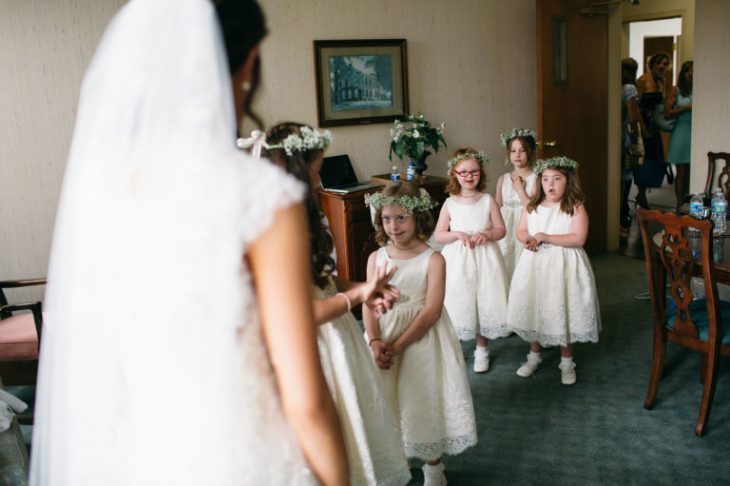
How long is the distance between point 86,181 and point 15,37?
10.3ft

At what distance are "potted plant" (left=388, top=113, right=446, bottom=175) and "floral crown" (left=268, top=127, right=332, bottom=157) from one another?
2.55 meters

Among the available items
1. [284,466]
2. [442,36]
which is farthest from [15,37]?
[284,466]

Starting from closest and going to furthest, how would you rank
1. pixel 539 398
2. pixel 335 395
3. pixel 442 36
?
pixel 335 395, pixel 539 398, pixel 442 36

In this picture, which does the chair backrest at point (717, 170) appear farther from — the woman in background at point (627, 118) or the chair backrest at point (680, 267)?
the woman in background at point (627, 118)

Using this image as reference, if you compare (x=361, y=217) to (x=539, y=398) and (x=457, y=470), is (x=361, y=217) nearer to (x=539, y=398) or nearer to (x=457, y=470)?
(x=539, y=398)

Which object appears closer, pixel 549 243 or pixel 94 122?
pixel 94 122

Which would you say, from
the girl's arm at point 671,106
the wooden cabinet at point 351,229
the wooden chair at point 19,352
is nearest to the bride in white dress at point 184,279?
the wooden chair at point 19,352

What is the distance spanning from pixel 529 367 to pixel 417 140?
1.85m

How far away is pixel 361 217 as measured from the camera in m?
4.31

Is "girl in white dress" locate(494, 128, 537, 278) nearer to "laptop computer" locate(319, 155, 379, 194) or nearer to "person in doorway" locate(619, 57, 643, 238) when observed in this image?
"laptop computer" locate(319, 155, 379, 194)

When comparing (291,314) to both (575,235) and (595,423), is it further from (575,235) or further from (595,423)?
(575,235)

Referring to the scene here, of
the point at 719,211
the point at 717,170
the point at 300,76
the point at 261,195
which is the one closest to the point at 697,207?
the point at 719,211

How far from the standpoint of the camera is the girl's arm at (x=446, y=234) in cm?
349

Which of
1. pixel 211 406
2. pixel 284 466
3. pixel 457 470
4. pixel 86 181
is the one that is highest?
pixel 86 181
